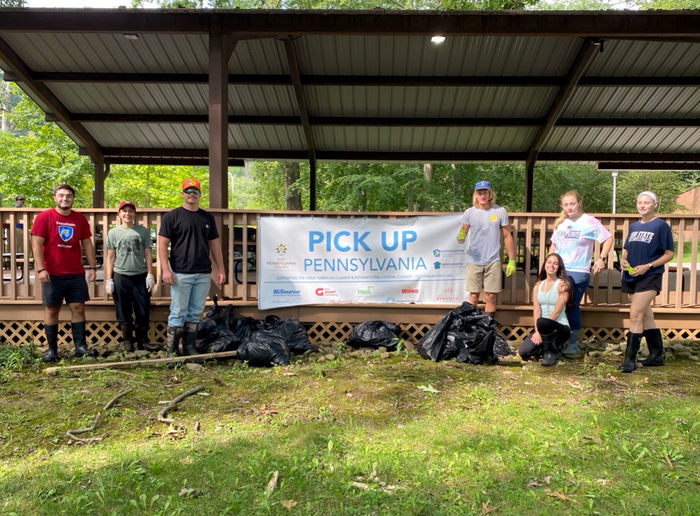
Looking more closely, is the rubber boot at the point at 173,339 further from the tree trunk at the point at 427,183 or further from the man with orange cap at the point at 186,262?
the tree trunk at the point at 427,183

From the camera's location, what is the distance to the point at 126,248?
5.61 meters

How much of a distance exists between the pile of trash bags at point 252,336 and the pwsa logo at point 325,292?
1.60ft

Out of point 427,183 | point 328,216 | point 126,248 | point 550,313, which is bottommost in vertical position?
point 550,313

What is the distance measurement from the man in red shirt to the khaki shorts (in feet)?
14.9

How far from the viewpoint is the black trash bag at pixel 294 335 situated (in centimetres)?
583

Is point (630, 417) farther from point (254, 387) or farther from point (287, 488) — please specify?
point (254, 387)

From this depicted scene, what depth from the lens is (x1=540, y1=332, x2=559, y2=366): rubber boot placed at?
5.37 metres

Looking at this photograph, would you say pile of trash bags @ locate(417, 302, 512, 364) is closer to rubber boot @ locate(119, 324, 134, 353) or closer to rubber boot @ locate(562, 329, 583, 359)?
rubber boot @ locate(562, 329, 583, 359)

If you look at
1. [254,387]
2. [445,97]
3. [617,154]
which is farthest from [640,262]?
[617,154]

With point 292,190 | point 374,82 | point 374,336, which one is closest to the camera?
point 374,336

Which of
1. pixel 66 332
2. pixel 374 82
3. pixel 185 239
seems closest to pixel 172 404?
pixel 185 239

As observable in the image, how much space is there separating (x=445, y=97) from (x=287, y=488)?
8.57m

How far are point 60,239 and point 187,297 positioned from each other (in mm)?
1634

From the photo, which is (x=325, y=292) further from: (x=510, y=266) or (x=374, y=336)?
(x=510, y=266)
